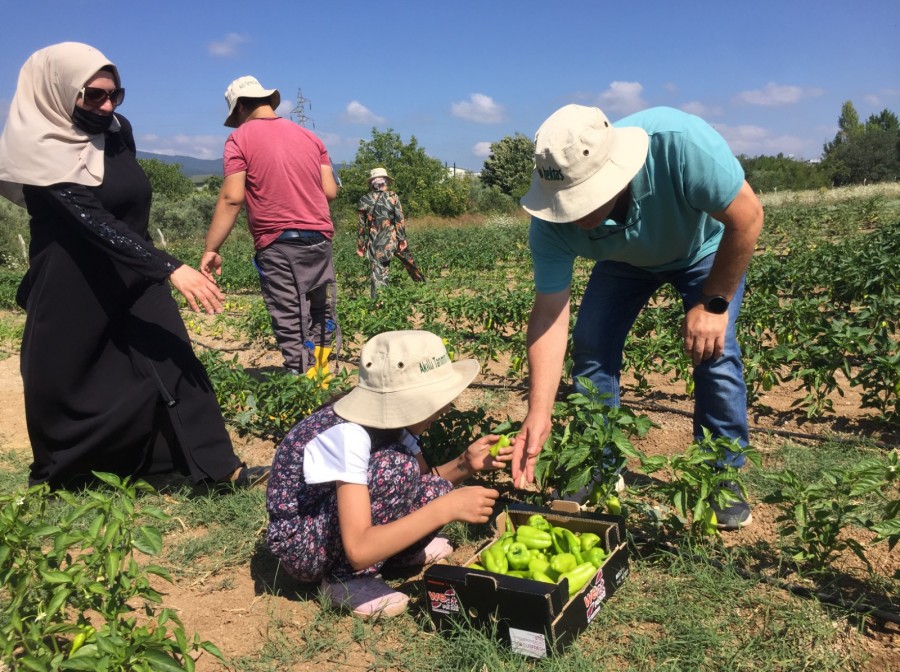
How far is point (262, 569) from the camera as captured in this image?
2773 mm

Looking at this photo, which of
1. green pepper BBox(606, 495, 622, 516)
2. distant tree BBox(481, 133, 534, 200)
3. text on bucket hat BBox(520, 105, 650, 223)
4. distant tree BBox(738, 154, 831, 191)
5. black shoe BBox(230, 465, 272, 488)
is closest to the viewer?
text on bucket hat BBox(520, 105, 650, 223)

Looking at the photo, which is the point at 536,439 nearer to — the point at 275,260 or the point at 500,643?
the point at 500,643

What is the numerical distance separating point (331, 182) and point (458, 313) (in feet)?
5.69

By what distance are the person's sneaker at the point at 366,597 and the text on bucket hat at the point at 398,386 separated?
0.61 metres

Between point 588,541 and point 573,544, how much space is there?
0.05 meters

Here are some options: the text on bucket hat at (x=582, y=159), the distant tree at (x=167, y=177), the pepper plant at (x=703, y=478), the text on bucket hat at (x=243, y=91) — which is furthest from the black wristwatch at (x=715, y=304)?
the distant tree at (x=167, y=177)

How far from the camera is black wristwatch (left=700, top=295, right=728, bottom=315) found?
8.00ft

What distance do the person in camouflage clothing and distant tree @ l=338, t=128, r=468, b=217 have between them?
93.5ft

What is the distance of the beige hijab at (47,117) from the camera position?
286 cm

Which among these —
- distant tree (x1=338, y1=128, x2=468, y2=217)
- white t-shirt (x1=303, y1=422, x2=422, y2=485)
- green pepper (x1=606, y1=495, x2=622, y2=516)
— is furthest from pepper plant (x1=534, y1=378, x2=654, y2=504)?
distant tree (x1=338, y1=128, x2=468, y2=217)

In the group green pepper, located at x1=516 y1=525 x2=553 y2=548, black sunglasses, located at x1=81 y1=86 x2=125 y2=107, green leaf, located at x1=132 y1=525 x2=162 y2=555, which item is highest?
black sunglasses, located at x1=81 y1=86 x2=125 y2=107

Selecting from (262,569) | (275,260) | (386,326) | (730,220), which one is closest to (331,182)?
(275,260)

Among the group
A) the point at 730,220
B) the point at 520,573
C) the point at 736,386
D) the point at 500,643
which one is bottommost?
the point at 500,643

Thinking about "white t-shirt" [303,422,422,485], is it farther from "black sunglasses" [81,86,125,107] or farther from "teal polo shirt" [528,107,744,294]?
"black sunglasses" [81,86,125,107]
